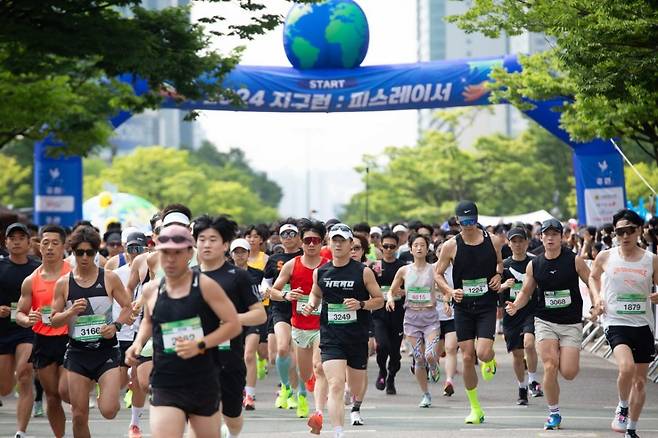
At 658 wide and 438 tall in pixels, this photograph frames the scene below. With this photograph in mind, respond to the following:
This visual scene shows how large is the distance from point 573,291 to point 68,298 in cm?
484

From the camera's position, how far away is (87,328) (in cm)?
1110

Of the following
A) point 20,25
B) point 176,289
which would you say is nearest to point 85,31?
point 20,25

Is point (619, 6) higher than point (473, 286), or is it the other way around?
point (619, 6)

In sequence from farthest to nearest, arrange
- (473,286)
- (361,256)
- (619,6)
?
(361,256) < (619,6) < (473,286)

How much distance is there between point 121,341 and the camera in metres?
14.2

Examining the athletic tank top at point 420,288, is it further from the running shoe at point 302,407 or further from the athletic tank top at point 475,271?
the running shoe at point 302,407

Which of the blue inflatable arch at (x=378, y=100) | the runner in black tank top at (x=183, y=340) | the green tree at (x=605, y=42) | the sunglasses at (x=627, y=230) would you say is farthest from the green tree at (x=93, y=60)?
the runner in black tank top at (x=183, y=340)

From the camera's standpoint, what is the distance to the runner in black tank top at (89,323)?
1099cm

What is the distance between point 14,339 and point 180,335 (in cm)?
548

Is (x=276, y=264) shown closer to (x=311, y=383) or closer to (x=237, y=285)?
(x=311, y=383)

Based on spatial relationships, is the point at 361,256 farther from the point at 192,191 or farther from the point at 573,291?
the point at 192,191

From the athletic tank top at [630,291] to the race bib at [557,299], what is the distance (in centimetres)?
99

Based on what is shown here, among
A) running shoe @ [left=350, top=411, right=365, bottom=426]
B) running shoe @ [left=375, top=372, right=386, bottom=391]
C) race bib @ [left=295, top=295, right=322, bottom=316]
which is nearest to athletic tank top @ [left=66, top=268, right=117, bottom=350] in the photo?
race bib @ [left=295, top=295, right=322, bottom=316]

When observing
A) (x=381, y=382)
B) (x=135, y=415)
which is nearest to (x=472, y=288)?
(x=135, y=415)
